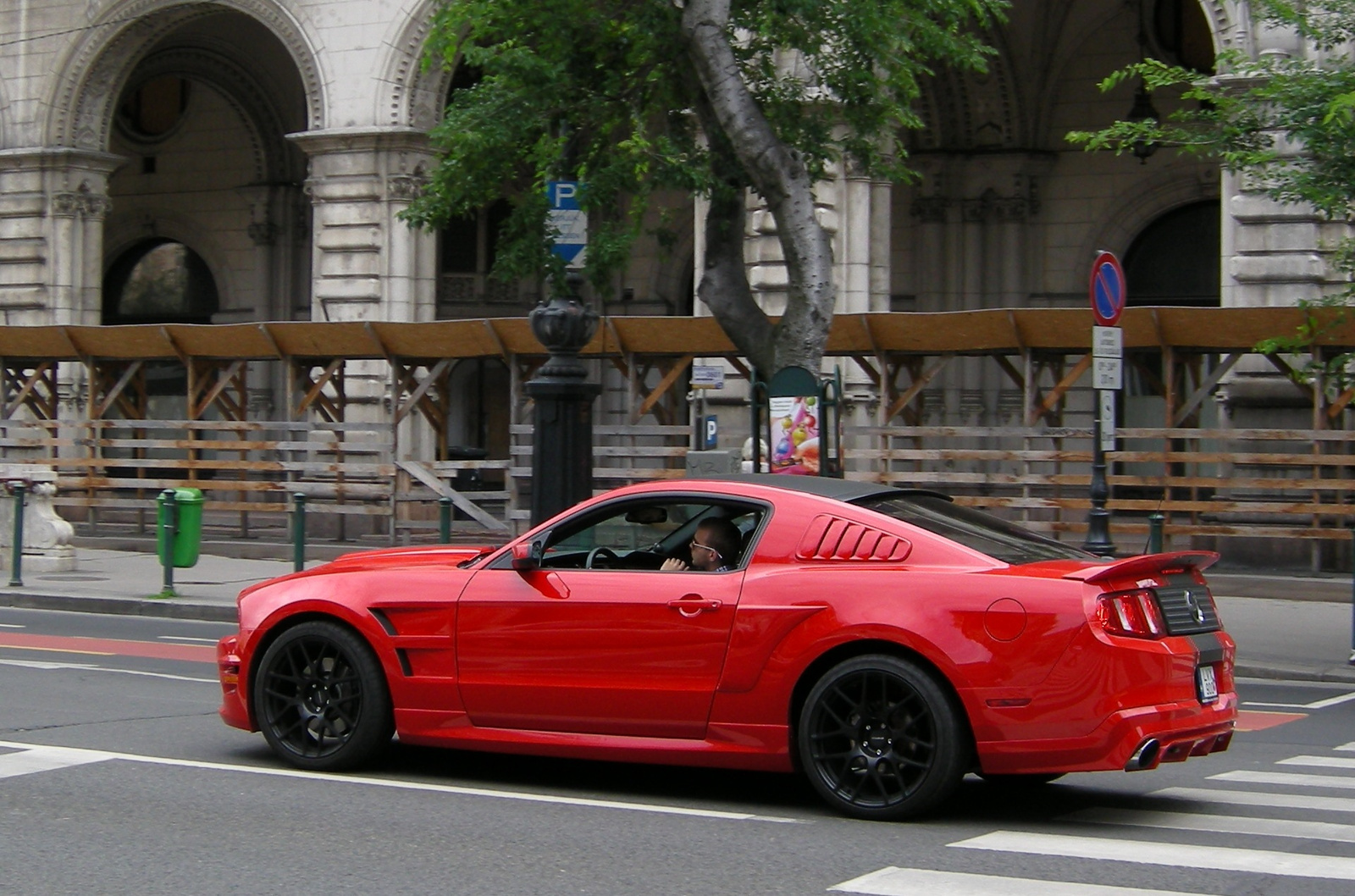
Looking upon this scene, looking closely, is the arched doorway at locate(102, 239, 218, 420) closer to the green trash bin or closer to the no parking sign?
the green trash bin

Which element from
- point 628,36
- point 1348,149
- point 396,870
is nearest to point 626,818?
point 396,870

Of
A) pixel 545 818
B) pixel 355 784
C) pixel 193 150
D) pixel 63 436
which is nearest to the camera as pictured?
pixel 545 818

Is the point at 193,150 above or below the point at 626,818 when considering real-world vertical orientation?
above

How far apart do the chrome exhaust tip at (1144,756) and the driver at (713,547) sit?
1.96m

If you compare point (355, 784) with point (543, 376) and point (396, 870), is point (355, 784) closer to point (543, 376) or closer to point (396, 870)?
point (396, 870)

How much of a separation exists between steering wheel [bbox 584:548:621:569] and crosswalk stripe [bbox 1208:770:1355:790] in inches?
125

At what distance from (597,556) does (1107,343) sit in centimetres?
768

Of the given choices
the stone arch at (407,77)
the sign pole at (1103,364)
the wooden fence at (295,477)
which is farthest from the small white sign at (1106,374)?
the stone arch at (407,77)

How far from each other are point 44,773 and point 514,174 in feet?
33.3

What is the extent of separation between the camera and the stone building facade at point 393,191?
83.8 feet

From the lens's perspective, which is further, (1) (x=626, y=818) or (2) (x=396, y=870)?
(1) (x=626, y=818)

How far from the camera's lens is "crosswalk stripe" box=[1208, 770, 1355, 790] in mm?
8664

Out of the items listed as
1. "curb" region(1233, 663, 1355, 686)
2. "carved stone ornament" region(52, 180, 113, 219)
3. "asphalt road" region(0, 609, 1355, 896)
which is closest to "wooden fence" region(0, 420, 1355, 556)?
"carved stone ornament" region(52, 180, 113, 219)

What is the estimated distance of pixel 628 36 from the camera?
16906 mm
